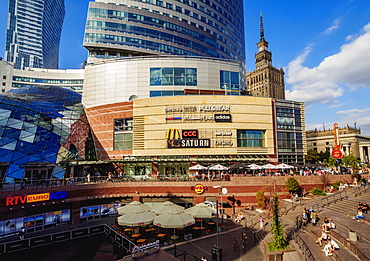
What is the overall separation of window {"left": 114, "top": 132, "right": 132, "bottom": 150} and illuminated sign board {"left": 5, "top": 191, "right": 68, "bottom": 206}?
16.3 meters

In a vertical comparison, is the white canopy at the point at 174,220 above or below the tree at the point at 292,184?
below

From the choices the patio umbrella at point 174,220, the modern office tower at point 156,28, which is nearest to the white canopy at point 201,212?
the patio umbrella at point 174,220

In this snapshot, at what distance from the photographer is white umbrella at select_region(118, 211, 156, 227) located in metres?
22.7

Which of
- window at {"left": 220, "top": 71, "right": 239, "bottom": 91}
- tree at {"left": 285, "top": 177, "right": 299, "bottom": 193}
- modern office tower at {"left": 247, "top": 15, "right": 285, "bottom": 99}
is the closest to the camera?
tree at {"left": 285, "top": 177, "right": 299, "bottom": 193}

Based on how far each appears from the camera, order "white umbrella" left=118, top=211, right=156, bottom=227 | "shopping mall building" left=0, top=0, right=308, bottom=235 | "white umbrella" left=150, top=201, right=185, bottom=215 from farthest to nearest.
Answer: "shopping mall building" left=0, top=0, right=308, bottom=235, "white umbrella" left=150, top=201, right=185, bottom=215, "white umbrella" left=118, top=211, right=156, bottom=227

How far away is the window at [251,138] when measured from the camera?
1683 inches

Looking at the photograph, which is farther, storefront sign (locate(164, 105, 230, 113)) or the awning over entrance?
storefront sign (locate(164, 105, 230, 113))

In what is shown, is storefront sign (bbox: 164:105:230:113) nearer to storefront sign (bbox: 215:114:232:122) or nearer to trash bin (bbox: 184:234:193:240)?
storefront sign (bbox: 215:114:232:122)

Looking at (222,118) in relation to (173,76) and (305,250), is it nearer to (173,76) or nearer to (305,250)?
(173,76)

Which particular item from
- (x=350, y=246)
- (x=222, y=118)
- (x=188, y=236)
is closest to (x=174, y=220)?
(x=188, y=236)

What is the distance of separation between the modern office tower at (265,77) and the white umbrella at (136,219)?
474 feet

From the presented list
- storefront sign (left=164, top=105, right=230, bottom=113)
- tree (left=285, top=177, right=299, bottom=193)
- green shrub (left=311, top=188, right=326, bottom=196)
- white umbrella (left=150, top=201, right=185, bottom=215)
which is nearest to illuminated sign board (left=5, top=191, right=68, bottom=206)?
white umbrella (left=150, top=201, right=185, bottom=215)

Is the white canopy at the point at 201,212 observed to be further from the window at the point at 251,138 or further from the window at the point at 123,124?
the window at the point at 123,124

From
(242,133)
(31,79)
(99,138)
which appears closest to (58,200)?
(99,138)
